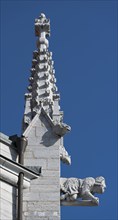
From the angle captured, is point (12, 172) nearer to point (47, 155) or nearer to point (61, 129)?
point (47, 155)

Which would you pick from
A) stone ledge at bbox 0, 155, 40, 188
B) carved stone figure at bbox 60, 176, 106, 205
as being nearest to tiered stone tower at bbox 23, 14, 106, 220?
carved stone figure at bbox 60, 176, 106, 205

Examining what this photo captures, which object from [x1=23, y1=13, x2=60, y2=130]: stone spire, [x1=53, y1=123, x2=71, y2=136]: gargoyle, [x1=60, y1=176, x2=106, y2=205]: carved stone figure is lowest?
[x1=60, y1=176, x2=106, y2=205]: carved stone figure

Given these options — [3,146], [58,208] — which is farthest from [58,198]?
[3,146]

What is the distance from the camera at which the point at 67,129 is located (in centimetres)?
2105

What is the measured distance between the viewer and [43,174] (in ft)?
66.4

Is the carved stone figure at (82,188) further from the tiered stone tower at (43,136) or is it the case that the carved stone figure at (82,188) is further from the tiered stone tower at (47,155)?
the tiered stone tower at (43,136)

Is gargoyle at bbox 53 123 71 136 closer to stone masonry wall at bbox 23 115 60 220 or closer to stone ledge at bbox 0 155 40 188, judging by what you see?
stone masonry wall at bbox 23 115 60 220

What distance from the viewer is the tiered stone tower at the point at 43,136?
19.8 m

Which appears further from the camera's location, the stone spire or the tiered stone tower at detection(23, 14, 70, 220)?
the stone spire

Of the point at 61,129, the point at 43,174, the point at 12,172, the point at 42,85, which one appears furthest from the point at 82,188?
the point at 42,85

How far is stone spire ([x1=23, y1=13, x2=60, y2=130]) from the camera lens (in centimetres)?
2162

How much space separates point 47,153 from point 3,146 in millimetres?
1099

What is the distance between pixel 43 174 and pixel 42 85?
2.80 m

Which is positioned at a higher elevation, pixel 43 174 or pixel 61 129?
pixel 61 129
